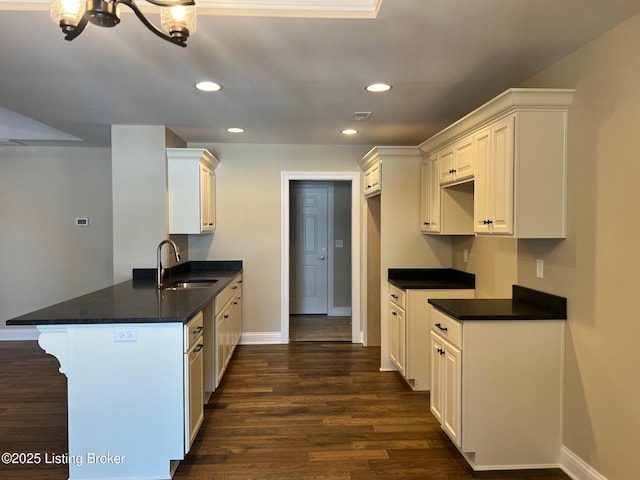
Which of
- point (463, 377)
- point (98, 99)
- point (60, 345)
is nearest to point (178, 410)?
point (60, 345)

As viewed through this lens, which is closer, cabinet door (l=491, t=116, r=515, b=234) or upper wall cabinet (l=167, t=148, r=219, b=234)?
cabinet door (l=491, t=116, r=515, b=234)

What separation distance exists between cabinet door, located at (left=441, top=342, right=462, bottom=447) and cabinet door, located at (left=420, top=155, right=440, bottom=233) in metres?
1.34

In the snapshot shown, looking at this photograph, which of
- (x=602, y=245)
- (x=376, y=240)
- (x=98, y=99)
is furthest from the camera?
(x=376, y=240)

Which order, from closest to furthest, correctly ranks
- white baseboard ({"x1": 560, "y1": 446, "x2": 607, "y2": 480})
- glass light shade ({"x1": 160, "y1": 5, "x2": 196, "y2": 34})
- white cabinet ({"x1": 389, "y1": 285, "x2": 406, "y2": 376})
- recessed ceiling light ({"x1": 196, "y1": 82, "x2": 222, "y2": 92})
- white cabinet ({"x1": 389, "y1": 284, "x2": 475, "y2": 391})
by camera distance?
glass light shade ({"x1": 160, "y1": 5, "x2": 196, "y2": 34})
white baseboard ({"x1": 560, "y1": 446, "x2": 607, "y2": 480})
recessed ceiling light ({"x1": 196, "y1": 82, "x2": 222, "y2": 92})
white cabinet ({"x1": 389, "y1": 284, "x2": 475, "y2": 391})
white cabinet ({"x1": 389, "y1": 285, "x2": 406, "y2": 376})

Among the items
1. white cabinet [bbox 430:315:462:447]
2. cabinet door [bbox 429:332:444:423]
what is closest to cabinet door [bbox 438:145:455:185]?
white cabinet [bbox 430:315:462:447]

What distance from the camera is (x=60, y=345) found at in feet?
7.62

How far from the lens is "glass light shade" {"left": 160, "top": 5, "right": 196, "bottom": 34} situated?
4.90 ft

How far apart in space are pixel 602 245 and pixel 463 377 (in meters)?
1.03

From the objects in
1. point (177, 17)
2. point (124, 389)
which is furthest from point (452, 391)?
point (177, 17)

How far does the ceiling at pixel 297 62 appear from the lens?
196 centimetres

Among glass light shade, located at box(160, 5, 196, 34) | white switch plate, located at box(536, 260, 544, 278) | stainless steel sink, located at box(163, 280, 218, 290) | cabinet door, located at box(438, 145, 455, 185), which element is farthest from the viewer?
stainless steel sink, located at box(163, 280, 218, 290)

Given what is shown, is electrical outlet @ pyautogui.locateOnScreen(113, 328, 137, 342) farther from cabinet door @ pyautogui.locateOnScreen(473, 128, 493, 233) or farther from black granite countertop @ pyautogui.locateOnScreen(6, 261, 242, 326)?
cabinet door @ pyautogui.locateOnScreen(473, 128, 493, 233)

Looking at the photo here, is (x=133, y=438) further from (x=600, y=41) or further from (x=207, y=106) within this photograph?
(x=600, y=41)

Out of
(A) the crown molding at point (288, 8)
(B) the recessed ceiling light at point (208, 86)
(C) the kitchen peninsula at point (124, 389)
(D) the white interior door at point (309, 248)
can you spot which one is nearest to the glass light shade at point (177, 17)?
(A) the crown molding at point (288, 8)
